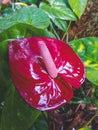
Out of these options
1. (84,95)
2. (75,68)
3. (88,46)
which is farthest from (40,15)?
(84,95)

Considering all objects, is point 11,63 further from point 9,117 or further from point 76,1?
point 76,1

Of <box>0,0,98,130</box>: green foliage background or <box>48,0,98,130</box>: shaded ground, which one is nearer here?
<box>0,0,98,130</box>: green foliage background

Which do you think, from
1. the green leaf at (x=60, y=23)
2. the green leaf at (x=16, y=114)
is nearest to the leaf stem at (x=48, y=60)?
the green leaf at (x=16, y=114)

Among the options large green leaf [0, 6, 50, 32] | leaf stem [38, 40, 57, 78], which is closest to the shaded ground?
large green leaf [0, 6, 50, 32]

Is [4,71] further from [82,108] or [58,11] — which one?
[82,108]

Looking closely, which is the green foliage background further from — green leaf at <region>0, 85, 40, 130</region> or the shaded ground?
the shaded ground

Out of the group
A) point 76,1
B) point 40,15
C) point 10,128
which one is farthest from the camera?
point 76,1
